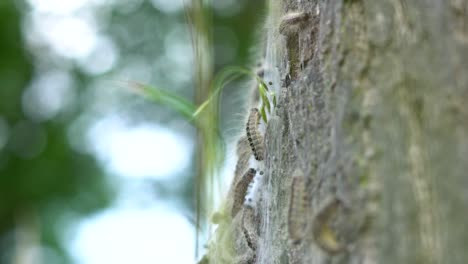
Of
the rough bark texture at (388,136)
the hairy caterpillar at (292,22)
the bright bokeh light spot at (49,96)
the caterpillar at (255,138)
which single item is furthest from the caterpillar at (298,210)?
the bright bokeh light spot at (49,96)

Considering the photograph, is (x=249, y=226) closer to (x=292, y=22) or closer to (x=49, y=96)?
(x=292, y=22)

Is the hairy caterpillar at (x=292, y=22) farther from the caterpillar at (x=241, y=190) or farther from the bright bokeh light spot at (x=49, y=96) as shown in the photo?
the bright bokeh light spot at (x=49, y=96)

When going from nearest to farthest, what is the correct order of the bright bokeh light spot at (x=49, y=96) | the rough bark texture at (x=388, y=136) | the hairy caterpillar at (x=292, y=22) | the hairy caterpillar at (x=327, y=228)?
1. the rough bark texture at (x=388, y=136)
2. the hairy caterpillar at (x=327, y=228)
3. the hairy caterpillar at (x=292, y=22)
4. the bright bokeh light spot at (x=49, y=96)

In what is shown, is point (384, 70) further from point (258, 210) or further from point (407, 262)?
point (258, 210)

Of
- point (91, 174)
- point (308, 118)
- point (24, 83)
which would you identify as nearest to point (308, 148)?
point (308, 118)

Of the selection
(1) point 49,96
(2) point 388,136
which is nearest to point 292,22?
(2) point 388,136
